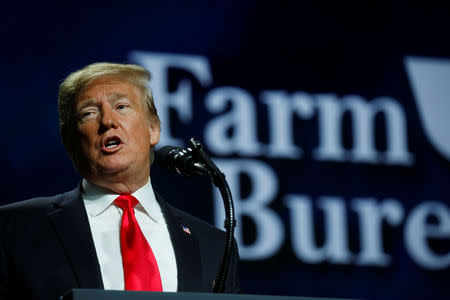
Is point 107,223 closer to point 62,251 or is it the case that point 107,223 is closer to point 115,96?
point 62,251

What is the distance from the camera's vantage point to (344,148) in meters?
4.04

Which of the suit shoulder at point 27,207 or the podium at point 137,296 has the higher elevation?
the suit shoulder at point 27,207

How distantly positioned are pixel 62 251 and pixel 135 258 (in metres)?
0.19

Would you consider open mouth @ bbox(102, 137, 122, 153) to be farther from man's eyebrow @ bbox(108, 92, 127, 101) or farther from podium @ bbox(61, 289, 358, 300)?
podium @ bbox(61, 289, 358, 300)

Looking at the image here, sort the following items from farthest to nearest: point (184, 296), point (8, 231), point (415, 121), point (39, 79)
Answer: point (415, 121) < point (39, 79) < point (8, 231) < point (184, 296)

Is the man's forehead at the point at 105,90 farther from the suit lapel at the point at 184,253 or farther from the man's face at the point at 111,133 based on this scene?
the suit lapel at the point at 184,253

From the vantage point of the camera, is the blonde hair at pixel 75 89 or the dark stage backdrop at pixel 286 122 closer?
the blonde hair at pixel 75 89

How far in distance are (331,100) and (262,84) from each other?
36 cm

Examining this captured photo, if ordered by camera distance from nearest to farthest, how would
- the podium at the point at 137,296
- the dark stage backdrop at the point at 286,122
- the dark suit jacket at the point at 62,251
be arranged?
the podium at the point at 137,296 < the dark suit jacket at the point at 62,251 < the dark stage backdrop at the point at 286,122

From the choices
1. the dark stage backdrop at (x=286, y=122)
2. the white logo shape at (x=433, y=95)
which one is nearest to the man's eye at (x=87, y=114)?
the dark stage backdrop at (x=286, y=122)

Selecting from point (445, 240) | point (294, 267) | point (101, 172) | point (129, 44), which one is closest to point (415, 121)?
point (445, 240)

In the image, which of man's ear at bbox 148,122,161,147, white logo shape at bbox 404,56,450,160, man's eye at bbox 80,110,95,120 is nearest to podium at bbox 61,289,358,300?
man's eye at bbox 80,110,95,120

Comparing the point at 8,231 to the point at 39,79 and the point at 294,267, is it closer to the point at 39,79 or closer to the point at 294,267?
the point at 39,79

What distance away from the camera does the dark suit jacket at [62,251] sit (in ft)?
6.88
